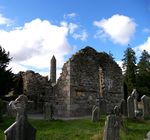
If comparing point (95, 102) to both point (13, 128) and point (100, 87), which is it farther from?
point (13, 128)

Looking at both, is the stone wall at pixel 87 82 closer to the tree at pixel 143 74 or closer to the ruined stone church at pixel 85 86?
the ruined stone church at pixel 85 86

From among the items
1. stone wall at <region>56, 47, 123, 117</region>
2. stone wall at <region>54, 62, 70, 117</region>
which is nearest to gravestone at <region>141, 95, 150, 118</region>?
stone wall at <region>56, 47, 123, 117</region>

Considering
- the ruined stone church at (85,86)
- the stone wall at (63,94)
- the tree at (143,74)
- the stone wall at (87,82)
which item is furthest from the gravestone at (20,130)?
the tree at (143,74)

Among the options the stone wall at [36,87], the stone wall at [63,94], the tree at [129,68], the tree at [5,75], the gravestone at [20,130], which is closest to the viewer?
the gravestone at [20,130]

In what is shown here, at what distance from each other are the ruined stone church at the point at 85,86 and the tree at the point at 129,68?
1811 cm

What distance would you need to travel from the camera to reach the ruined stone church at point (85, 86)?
27953 millimetres

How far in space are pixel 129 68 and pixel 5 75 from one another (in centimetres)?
2882

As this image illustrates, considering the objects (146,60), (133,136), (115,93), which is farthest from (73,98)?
(146,60)

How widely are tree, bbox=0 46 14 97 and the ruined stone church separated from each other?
3.79 m

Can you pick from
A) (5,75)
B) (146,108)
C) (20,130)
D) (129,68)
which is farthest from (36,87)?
(20,130)

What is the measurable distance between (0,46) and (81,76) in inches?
384

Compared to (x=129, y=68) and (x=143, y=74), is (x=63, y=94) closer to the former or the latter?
(x=129, y=68)

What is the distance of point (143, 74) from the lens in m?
55.4

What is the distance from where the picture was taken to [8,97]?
33531 mm
